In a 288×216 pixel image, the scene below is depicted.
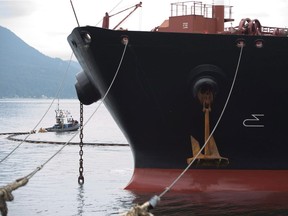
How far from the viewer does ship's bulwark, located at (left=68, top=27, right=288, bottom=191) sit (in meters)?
16.0

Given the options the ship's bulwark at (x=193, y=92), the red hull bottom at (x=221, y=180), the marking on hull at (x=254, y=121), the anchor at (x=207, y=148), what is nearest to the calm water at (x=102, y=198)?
the red hull bottom at (x=221, y=180)

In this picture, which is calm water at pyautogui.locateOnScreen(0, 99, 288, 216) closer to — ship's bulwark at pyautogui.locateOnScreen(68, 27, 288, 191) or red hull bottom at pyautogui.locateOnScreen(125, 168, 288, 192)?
red hull bottom at pyautogui.locateOnScreen(125, 168, 288, 192)

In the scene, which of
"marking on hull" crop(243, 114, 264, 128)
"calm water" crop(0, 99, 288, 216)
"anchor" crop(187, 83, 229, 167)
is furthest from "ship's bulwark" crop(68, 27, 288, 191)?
"calm water" crop(0, 99, 288, 216)

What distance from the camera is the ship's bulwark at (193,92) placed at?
629 inches

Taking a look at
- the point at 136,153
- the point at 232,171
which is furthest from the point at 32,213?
the point at 232,171

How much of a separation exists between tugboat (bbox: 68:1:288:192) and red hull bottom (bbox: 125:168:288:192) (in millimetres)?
27

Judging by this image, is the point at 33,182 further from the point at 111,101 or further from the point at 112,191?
the point at 111,101

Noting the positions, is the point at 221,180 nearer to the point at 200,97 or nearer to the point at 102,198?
the point at 200,97

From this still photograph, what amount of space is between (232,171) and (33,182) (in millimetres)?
9315

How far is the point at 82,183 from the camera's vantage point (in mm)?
22562

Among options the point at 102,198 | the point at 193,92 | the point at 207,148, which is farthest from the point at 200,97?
the point at 102,198

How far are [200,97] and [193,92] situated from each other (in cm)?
22

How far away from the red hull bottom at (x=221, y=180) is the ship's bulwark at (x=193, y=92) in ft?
0.20

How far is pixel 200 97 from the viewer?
1591 cm
